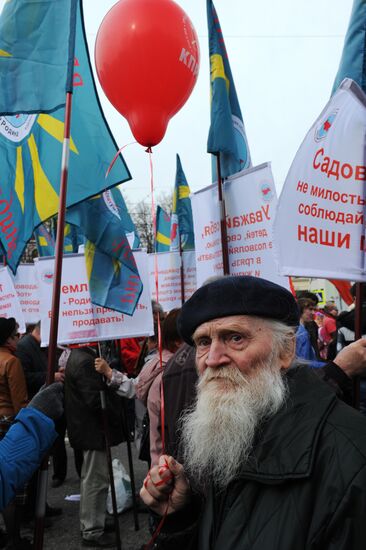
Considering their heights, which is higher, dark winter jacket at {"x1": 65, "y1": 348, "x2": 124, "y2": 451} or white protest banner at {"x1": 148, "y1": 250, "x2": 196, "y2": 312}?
white protest banner at {"x1": 148, "y1": 250, "x2": 196, "y2": 312}

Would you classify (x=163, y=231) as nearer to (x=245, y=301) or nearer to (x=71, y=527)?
(x=71, y=527)

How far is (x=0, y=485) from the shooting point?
191 cm

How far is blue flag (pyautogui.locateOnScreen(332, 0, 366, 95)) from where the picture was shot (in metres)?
2.48

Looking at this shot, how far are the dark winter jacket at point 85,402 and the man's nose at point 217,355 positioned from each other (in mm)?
2844

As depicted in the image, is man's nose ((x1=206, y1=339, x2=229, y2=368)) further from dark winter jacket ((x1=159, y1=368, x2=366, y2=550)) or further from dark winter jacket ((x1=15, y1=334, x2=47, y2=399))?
dark winter jacket ((x1=15, y1=334, x2=47, y2=399))

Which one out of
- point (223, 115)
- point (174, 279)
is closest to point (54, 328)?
point (223, 115)

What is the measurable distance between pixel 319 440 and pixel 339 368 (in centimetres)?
108

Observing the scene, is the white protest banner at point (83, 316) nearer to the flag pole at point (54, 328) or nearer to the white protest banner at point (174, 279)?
the flag pole at point (54, 328)

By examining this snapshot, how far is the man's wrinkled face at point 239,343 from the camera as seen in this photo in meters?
1.52

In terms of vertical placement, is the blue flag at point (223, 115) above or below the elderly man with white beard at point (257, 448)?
above

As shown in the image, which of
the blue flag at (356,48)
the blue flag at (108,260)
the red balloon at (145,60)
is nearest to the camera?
the blue flag at (356,48)

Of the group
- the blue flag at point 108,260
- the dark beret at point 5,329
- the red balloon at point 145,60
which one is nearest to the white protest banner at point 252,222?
the red balloon at point 145,60

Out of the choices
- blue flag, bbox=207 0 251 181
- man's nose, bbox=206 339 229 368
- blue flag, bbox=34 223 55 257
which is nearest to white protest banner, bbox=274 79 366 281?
man's nose, bbox=206 339 229 368

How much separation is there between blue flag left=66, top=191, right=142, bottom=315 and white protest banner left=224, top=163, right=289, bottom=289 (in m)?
0.92
